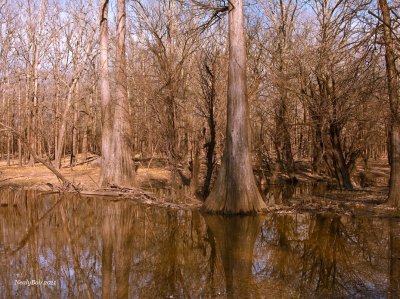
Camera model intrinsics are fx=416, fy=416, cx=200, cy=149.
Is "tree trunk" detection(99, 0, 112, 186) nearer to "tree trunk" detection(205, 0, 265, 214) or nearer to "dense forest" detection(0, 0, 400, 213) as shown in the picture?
"dense forest" detection(0, 0, 400, 213)

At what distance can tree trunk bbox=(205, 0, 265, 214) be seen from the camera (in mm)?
10648

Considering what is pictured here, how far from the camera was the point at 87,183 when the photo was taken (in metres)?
17.6

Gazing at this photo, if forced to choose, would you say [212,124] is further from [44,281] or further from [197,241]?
[44,281]

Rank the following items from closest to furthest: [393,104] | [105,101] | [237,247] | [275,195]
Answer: [237,247]
[393,104]
[275,195]
[105,101]

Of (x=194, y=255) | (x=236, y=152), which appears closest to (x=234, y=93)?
(x=236, y=152)

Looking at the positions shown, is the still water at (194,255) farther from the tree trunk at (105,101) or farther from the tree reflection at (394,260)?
the tree trunk at (105,101)

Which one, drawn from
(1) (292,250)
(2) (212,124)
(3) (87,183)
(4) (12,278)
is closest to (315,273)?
(1) (292,250)

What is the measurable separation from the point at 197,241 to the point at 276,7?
22.0 metres

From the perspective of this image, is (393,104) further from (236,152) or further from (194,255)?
(194,255)

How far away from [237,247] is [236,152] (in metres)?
3.80

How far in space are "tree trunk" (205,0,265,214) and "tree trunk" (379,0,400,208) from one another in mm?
3822

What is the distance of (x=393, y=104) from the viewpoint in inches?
451

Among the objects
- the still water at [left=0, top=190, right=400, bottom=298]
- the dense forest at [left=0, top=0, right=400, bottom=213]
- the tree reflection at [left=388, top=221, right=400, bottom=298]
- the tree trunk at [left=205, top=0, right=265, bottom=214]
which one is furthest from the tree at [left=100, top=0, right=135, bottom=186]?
the tree reflection at [left=388, top=221, right=400, bottom=298]

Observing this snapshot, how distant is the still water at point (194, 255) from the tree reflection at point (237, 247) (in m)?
0.01
